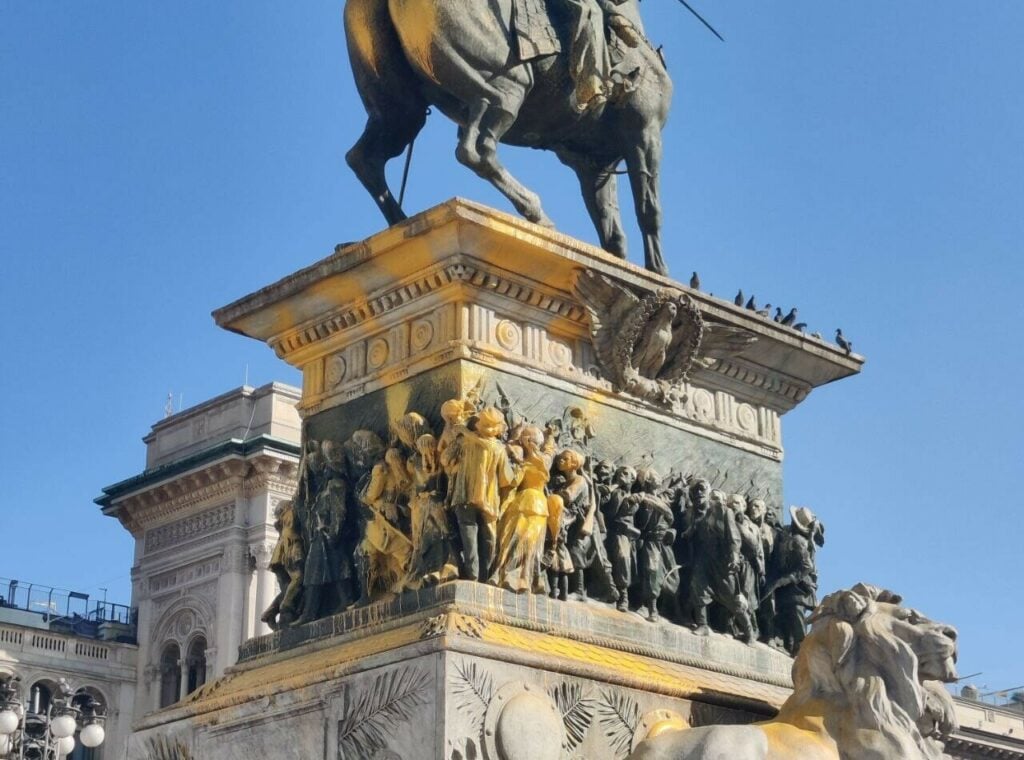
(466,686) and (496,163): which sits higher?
(496,163)

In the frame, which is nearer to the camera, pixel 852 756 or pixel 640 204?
pixel 852 756

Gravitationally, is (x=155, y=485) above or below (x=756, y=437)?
above

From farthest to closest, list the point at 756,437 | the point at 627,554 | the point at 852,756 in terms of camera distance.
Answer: the point at 756,437 < the point at 627,554 < the point at 852,756

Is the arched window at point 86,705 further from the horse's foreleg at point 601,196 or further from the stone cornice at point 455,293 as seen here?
the stone cornice at point 455,293

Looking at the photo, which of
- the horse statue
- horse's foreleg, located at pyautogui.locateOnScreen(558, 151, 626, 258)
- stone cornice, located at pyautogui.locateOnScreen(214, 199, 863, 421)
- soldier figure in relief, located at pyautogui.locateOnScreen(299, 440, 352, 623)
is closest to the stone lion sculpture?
soldier figure in relief, located at pyautogui.locateOnScreen(299, 440, 352, 623)

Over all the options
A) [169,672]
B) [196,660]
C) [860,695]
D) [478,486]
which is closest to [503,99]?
[478,486]

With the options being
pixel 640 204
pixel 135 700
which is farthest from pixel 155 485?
pixel 640 204

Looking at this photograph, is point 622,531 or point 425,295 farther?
point 622,531

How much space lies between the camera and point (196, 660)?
193 ft

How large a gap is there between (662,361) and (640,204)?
1.68 meters

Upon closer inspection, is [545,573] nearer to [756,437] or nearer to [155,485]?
[756,437]

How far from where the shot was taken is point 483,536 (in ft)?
42.3

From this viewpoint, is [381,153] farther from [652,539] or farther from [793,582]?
[793,582]

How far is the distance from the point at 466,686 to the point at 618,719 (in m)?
1.37
